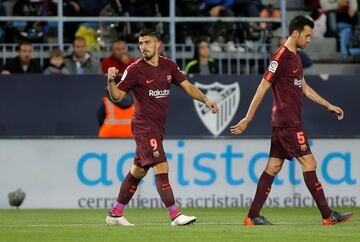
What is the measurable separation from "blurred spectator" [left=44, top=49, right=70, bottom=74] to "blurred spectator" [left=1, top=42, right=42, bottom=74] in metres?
0.20

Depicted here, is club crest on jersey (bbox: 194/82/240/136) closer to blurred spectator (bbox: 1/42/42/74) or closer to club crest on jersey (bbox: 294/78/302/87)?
blurred spectator (bbox: 1/42/42/74)

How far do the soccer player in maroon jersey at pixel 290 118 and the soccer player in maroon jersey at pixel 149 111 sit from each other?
0.72m

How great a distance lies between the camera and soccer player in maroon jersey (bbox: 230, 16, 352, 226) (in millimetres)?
13383

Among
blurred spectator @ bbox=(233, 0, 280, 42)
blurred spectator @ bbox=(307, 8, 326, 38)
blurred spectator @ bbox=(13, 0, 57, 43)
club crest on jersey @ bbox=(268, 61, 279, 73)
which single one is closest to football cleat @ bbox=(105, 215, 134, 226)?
club crest on jersey @ bbox=(268, 61, 279, 73)

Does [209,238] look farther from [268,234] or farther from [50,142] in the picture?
[50,142]

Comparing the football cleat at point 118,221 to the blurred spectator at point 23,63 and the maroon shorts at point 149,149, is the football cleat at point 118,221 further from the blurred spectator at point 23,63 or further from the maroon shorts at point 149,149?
the blurred spectator at point 23,63

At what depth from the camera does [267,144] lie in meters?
18.9

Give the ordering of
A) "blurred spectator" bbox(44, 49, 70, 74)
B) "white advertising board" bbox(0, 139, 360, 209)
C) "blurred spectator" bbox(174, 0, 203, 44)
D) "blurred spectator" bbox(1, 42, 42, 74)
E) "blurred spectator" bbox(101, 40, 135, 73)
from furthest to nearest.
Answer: "blurred spectator" bbox(174, 0, 203, 44) → "blurred spectator" bbox(101, 40, 135, 73) → "blurred spectator" bbox(44, 49, 70, 74) → "blurred spectator" bbox(1, 42, 42, 74) → "white advertising board" bbox(0, 139, 360, 209)

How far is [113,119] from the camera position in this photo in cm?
1881

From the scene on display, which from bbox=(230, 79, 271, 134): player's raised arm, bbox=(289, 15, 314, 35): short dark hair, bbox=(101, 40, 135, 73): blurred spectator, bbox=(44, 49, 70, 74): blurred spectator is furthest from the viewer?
bbox=(101, 40, 135, 73): blurred spectator

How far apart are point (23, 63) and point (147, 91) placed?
6511 mm

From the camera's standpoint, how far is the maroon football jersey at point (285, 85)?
13.4m

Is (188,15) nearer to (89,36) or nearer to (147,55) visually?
(89,36)

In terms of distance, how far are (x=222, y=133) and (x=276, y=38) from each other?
353 centimetres
